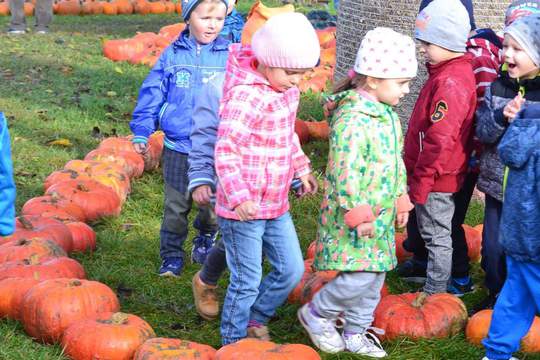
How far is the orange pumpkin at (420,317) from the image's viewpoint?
180 inches

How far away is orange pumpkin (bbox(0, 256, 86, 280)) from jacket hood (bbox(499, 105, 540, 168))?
7.99 feet

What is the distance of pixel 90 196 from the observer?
637cm

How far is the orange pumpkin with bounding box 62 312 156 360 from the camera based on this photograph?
13.6 feet

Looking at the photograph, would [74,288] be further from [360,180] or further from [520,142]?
[520,142]

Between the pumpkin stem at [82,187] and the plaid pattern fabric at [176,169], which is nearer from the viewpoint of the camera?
the plaid pattern fabric at [176,169]

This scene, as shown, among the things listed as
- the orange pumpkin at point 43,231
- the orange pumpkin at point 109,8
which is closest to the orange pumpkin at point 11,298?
the orange pumpkin at point 43,231

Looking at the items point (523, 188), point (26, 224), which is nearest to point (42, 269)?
point (26, 224)

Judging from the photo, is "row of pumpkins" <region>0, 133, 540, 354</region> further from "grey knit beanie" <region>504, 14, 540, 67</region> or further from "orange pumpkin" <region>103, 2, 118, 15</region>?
"orange pumpkin" <region>103, 2, 118, 15</region>

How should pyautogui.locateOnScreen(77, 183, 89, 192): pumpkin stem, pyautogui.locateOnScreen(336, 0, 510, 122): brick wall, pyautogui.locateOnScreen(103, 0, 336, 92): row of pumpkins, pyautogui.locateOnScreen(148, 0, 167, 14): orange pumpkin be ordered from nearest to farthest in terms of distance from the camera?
pyautogui.locateOnScreen(77, 183, 89, 192): pumpkin stem → pyautogui.locateOnScreen(336, 0, 510, 122): brick wall → pyautogui.locateOnScreen(103, 0, 336, 92): row of pumpkins → pyautogui.locateOnScreen(148, 0, 167, 14): orange pumpkin

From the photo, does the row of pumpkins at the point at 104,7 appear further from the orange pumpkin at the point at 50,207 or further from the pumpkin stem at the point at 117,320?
the pumpkin stem at the point at 117,320

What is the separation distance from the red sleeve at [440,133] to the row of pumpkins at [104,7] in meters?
13.5

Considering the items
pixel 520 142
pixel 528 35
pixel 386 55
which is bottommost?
pixel 520 142

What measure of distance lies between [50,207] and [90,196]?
13.9 inches

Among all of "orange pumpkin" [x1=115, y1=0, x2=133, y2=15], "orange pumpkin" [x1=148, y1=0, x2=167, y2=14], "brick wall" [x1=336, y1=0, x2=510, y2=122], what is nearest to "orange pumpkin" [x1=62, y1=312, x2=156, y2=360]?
"brick wall" [x1=336, y1=0, x2=510, y2=122]
